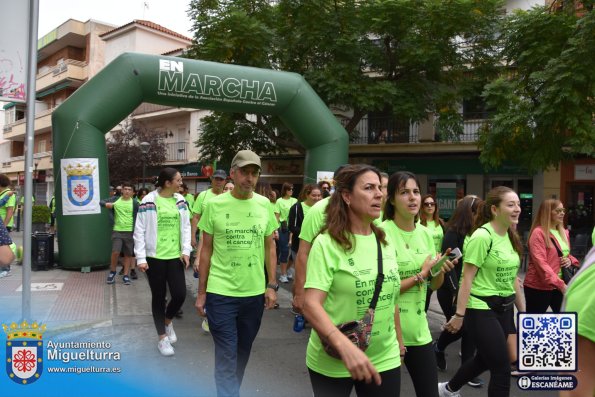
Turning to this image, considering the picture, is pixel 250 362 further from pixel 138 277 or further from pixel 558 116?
pixel 558 116

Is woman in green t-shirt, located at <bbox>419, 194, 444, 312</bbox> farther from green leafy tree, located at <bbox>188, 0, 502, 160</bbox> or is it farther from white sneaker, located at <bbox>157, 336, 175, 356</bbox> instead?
green leafy tree, located at <bbox>188, 0, 502, 160</bbox>

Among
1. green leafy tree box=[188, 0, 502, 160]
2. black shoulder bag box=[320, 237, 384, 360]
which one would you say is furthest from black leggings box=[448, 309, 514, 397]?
green leafy tree box=[188, 0, 502, 160]

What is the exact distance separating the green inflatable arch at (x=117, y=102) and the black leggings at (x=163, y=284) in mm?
5251

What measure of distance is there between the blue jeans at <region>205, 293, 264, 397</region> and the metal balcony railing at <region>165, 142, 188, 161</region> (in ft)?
86.0

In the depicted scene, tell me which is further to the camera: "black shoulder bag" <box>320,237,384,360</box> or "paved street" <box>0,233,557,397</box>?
"paved street" <box>0,233,557,397</box>

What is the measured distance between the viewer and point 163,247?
17.0ft

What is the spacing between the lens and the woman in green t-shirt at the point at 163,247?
5.15 meters

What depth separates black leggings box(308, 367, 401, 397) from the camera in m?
2.50

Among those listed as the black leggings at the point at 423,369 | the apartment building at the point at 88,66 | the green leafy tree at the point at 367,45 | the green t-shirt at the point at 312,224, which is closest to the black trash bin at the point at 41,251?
the green leafy tree at the point at 367,45

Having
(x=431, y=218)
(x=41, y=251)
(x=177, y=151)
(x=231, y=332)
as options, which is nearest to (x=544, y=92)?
(x=431, y=218)

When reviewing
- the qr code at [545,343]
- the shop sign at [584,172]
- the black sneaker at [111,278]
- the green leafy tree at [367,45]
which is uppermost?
the green leafy tree at [367,45]

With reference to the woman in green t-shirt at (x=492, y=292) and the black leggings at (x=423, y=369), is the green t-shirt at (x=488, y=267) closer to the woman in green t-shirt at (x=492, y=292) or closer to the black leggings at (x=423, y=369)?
the woman in green t-shirt at (x=492, y=292)

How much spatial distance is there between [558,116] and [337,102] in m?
6.25

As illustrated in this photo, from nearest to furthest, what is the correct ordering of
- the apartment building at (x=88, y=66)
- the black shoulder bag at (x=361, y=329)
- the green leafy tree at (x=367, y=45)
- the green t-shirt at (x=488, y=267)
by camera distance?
the black shoulder bag at (x=361, y=329), the green t-shirt at (x=488, y=267), the green leafy tree at (x=367, y=45), the apartment building at (x=88, y=66)
